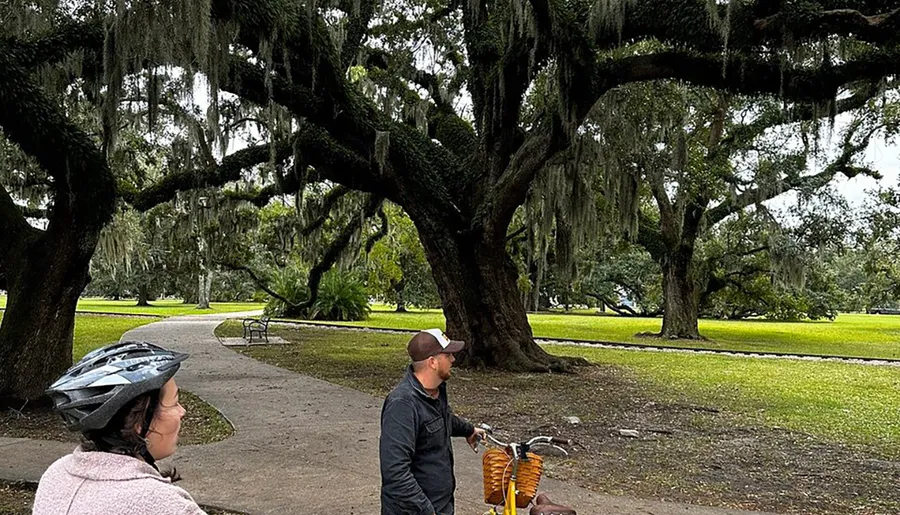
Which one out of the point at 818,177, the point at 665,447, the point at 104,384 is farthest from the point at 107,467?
the point at 818,177

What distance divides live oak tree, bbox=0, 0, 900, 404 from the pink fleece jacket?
6532 mm

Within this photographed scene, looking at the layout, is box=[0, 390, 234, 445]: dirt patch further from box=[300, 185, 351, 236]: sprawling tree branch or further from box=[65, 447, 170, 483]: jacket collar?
box=[300, 185, 351, 236]: sprawling tree branch

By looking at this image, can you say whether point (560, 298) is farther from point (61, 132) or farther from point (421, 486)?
point (421, 486)

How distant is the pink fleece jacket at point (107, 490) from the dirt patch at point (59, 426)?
229 inches

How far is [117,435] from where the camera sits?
1.52m

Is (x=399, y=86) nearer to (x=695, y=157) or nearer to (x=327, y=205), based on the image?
(x=327, y=205)

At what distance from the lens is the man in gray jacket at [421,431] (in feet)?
9.36

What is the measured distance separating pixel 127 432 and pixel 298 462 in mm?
4804

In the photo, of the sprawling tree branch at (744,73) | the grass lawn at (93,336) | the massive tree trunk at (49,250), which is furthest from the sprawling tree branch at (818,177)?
the grass lawn at (93,336)

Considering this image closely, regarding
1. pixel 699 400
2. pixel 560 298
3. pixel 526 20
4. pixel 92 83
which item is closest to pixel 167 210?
pixel 92 83

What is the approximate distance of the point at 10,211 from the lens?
9.07m

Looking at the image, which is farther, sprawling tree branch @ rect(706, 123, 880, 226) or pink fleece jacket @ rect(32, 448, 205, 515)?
sprawling tree branch @ rect(706, 123, 880, 226)

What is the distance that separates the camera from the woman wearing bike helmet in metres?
1.42

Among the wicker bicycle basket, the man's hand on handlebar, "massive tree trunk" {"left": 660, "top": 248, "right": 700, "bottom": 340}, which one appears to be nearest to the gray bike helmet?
the wicker bicycle basket
